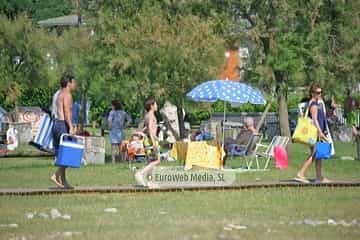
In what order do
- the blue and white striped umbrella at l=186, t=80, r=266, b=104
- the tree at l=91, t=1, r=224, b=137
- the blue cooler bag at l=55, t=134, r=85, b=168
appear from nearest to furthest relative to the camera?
the blue cooler bag at l=55, t=134, r=85, b=168 < the blue and white striped umbrella at l=186, t=80, r=266, b=104 < the tree at l=91, t=1, r=224, b=137

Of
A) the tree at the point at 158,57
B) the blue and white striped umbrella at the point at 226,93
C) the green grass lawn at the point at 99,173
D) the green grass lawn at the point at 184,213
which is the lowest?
the green grass lawn at the point at 184,213

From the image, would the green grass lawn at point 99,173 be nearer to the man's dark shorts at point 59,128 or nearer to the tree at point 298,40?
the man's dark shorts at point 59,128

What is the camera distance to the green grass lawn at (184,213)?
1206 centimetres

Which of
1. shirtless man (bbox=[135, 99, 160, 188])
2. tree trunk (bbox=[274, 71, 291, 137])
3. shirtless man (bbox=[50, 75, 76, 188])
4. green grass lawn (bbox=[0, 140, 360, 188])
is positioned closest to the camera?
shirtless man (bbox=[50, 75, 76, 188])

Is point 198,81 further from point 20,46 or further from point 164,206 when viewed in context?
point 20,46

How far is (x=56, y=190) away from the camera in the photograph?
1656cm

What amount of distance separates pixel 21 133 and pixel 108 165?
37.1 feet

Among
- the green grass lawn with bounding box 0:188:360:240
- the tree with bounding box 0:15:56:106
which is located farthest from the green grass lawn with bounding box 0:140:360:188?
the tree with bounding box 0:15:56:106

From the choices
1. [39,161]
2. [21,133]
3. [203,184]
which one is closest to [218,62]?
[39,161]

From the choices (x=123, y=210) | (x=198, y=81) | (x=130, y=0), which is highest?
(x=130, y=0)

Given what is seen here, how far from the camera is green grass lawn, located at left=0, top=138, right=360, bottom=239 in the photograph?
12.1m

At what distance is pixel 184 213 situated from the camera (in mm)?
14055

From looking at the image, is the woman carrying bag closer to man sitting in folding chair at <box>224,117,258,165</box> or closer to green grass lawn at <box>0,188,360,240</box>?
green grass lawn at <box>0,188,360,240</box>

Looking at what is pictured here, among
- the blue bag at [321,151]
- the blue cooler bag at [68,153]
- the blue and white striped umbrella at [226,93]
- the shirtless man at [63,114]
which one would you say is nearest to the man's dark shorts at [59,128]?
the shirtless man at [63,114]
